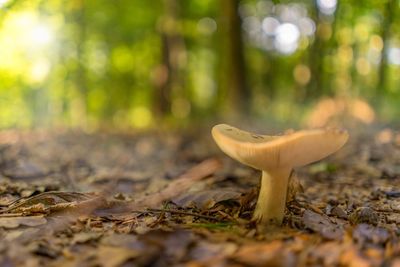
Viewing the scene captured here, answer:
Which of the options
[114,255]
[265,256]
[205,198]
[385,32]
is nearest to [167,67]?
[385,32]

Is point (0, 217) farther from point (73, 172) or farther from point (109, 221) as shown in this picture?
point (73, 172)

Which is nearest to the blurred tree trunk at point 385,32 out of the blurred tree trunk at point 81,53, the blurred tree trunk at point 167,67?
the blurred tree trunk at point 167,67

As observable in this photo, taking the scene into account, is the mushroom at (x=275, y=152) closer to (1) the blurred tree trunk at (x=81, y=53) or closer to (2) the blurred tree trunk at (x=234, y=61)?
(2) the blurred tree trunk at (x=234, y=61)

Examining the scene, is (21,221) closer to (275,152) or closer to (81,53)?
(275,152)

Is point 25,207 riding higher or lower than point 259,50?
lower

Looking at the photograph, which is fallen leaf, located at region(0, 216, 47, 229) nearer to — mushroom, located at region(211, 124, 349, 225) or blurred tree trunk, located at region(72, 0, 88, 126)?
mushroom, located at region(211, 124, 349, 225)

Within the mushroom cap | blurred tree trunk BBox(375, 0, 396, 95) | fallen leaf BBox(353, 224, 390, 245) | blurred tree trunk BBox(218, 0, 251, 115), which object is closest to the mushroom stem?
the mushroom cap

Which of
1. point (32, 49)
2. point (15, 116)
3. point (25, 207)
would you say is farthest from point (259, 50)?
point (25, 207)
